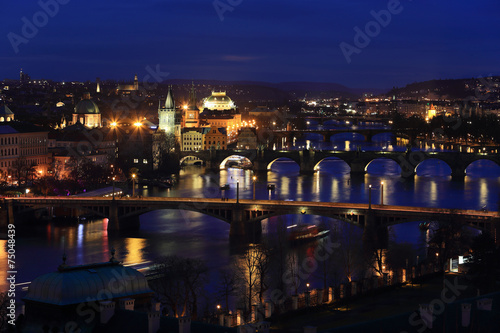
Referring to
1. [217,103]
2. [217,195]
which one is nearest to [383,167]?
[217,195]

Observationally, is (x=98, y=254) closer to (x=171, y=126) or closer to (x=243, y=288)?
(x=243, y=288)

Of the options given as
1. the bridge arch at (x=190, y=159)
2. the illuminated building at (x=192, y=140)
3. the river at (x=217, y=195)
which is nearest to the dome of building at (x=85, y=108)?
the illuminated building at (x=192, y=140)

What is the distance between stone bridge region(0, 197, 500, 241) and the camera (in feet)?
90.3

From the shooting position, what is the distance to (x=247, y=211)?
30.3 m

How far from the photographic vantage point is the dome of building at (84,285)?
43.1 ft

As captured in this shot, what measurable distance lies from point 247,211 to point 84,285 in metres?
17.2

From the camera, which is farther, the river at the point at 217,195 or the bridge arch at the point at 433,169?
the bridge arch at the point at 433,169

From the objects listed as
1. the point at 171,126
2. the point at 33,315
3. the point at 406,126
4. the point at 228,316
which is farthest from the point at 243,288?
the point at 406,126

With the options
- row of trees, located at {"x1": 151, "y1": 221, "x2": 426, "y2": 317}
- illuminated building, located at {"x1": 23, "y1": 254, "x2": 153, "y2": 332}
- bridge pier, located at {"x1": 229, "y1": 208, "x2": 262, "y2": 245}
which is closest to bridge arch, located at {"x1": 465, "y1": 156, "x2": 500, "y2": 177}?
bridge pier, located at {"x1": 229, "y1": 208, "x2": 262, "y2": 245}

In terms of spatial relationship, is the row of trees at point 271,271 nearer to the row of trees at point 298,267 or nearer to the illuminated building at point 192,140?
the row of trees at point 298,267

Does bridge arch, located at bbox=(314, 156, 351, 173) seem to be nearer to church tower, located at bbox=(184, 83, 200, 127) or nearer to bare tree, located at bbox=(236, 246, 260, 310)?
church tower, located at bbox=(184, 83, 200, 127)

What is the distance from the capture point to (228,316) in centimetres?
1719

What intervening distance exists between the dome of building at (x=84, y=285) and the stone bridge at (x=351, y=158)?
124ft

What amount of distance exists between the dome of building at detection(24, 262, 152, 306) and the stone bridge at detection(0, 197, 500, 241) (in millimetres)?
13714
